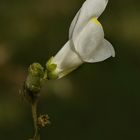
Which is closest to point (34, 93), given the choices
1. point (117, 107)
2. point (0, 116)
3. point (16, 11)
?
point (0, 116)

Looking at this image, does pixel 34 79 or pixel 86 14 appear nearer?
pixel 34 79

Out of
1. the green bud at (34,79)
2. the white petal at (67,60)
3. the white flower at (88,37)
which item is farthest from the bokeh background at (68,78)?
the green bud at (34,79)

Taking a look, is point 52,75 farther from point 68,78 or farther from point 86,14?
point 68,78

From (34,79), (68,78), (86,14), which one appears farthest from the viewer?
(68,78)

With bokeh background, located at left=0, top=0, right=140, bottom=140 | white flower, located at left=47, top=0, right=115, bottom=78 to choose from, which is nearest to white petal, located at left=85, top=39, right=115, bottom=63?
white flower, located at left=47, top=0, right=115, bottom=78

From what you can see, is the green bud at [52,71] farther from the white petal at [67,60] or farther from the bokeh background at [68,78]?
the bokeh background at [68,78]

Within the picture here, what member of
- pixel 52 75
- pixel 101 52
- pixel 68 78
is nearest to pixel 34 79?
pixel 52 75
